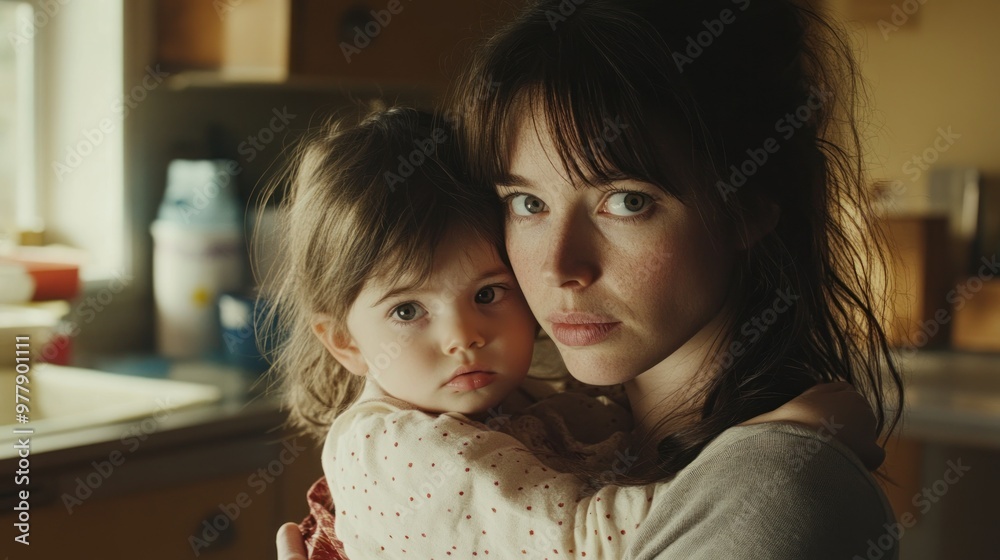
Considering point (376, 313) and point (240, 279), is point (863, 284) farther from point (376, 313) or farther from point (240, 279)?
point (240, 279)

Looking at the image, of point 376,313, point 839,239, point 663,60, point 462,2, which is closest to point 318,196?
point 376,313

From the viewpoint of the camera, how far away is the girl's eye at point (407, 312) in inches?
37.0

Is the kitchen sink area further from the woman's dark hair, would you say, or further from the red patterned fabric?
the woman's dark hair

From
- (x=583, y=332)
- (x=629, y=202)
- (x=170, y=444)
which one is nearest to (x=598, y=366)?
(x=583, y=332)

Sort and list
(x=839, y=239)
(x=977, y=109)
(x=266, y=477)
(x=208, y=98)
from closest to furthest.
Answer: (x=839, y=239)
(x=266, y=477)
(x=208, y=98)
(x=977, y=109)

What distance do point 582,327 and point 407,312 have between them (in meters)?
0.20

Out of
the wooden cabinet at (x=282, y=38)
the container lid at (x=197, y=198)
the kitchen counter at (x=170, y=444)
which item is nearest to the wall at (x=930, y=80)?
the wooden cabinet at (x=282, y=38)

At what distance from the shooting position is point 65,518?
1573mm

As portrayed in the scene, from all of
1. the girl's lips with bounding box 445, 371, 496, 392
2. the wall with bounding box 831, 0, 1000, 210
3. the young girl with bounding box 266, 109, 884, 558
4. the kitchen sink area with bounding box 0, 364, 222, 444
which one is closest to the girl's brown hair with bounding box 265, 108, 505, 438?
the young girl with bounding box 266, 109, 884, 558

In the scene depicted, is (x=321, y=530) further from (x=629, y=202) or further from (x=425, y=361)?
(x=629, y=202)

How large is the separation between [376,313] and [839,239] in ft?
1.46

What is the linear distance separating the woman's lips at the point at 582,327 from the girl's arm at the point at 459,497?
4.2 inches

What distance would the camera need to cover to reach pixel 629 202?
2.55 ft

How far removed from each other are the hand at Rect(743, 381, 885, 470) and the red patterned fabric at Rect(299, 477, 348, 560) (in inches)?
19.0
